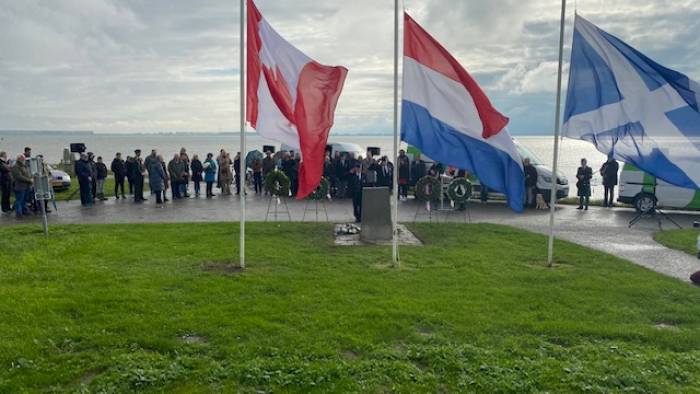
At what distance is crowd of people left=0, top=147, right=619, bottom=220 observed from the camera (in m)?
18.8

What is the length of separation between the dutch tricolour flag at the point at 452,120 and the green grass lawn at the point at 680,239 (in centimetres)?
628

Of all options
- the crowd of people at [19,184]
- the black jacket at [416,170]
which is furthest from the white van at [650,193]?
the crowd of people at [19,184]

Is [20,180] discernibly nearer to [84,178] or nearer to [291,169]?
[84,178]

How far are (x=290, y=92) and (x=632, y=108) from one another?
596cm

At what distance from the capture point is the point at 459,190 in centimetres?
1805

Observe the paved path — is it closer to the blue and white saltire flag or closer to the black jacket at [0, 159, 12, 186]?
the black jacket at [0, 159, 12, 186]

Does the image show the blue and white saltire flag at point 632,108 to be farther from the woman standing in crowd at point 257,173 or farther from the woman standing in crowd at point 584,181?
the woman standing in crowd at point 257,173

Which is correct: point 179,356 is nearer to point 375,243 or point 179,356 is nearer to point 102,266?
point 102,266

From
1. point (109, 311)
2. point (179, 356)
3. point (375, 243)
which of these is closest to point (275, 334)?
point (179, 356)

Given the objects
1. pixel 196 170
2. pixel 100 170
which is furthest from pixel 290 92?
pixel 196 170

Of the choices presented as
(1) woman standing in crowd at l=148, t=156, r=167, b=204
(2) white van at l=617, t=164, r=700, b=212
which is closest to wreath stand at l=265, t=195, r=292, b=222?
(1) woman standing in crowd at l=148, t=156, r=167, b=204

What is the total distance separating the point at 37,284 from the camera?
9.45m

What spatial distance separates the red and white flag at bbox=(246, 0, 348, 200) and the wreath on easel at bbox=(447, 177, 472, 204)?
8501mm

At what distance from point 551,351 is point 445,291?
107 inches
